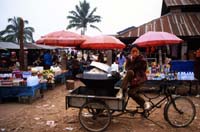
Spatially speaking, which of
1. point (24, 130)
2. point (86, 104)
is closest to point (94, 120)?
point (86, 104)

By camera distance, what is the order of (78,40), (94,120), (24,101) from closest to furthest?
(94,120), (24,101), (78,40)

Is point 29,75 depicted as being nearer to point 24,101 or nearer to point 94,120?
point 24,101

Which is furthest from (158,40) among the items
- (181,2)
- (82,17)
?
(82,17)

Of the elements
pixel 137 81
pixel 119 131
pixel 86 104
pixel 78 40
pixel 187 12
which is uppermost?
pixel 187 12

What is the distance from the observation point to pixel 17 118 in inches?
268

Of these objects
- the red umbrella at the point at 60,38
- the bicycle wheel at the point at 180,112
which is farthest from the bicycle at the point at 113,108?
the red umbrella at the point at 60,38

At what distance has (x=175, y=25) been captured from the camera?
1504 centimetres

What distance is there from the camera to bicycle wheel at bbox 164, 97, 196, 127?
19.4 ft

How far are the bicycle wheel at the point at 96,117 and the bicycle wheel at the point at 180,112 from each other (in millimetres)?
1343

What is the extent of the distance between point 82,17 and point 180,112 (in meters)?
45.2

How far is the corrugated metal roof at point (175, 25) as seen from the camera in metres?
13.9

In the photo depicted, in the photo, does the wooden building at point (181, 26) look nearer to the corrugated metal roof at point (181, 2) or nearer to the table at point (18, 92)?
the corrugated metal roof at point (181, 2)

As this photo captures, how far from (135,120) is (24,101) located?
386cm

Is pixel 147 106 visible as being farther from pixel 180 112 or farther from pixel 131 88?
pixel 180 112
